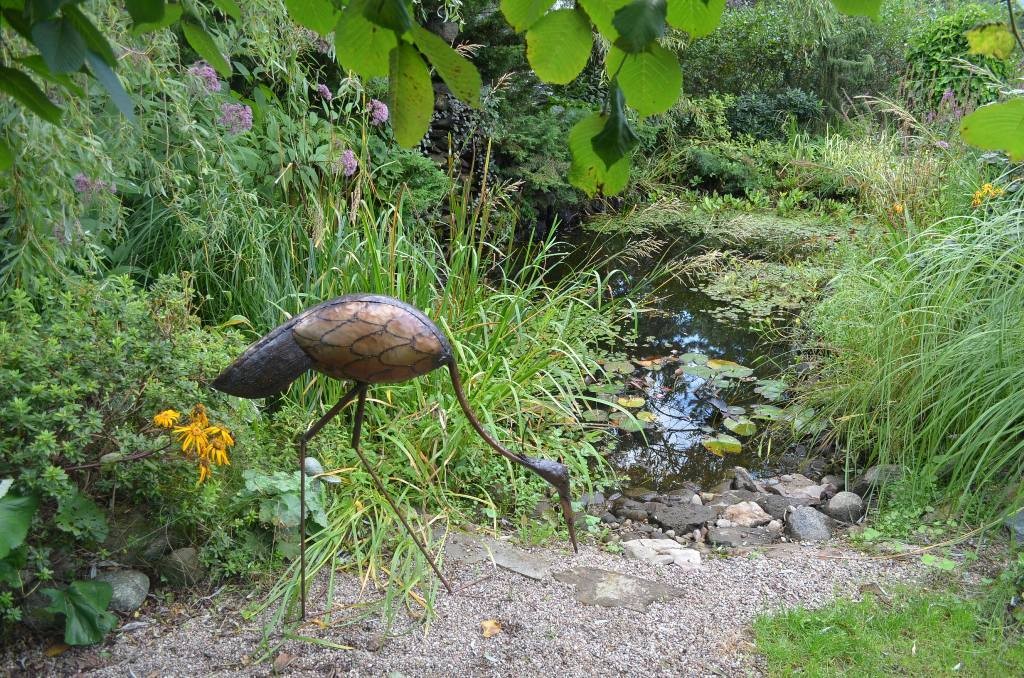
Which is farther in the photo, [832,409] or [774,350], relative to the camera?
[774,350]

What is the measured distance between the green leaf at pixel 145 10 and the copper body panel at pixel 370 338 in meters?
1.08

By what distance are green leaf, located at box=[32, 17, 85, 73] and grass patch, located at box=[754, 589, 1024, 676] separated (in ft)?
7.21

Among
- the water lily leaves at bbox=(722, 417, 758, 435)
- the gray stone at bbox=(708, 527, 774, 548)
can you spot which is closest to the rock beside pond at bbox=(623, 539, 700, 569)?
the gray stone at bbox=(708, 527, 774, 548)

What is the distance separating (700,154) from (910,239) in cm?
611

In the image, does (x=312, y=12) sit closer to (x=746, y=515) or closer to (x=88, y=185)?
(x=88, y=185)

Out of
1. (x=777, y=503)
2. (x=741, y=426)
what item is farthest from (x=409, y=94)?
(x=741, y=426)

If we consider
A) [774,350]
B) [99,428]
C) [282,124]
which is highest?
[282,124]

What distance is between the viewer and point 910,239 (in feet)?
13.0

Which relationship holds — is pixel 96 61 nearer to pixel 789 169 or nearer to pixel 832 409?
pixel 832 409

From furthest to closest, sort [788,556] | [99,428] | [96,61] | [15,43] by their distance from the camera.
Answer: [788,556] < [99,428] < [15,43] < [96,61]

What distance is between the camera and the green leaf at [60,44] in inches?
28.7

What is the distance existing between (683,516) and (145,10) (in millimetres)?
3075

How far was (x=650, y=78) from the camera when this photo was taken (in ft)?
2.73

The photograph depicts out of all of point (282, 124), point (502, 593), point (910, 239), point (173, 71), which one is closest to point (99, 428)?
point (502, 593)
